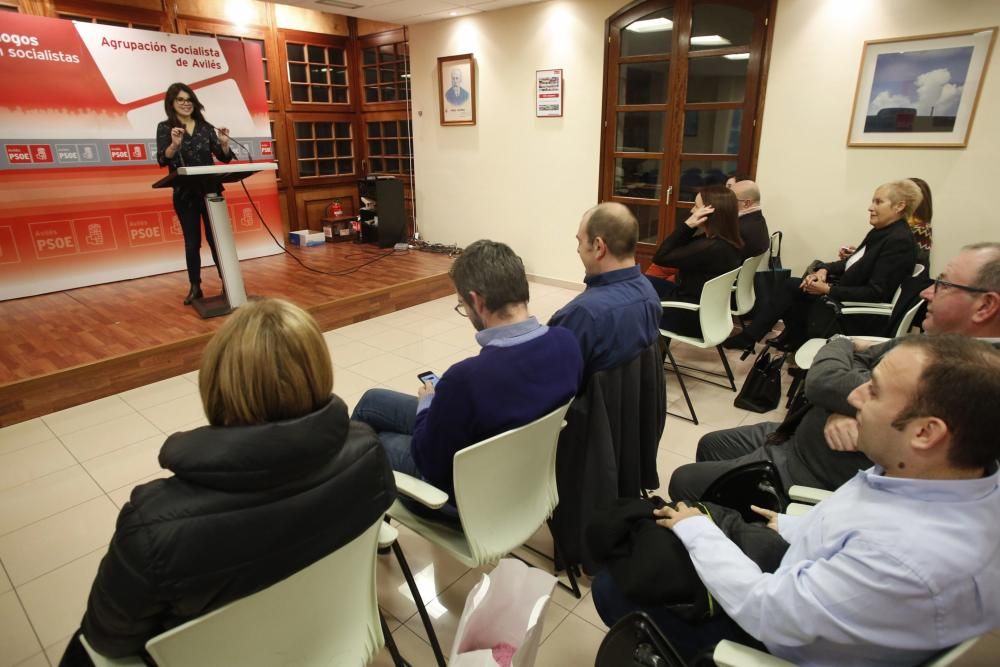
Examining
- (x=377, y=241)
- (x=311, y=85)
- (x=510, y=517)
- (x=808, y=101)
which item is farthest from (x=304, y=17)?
(x=510, y=517)

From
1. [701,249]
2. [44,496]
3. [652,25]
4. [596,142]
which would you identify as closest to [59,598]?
[44,496]

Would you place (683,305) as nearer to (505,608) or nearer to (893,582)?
(505,608)

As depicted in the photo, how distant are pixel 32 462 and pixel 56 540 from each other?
810 millimetres

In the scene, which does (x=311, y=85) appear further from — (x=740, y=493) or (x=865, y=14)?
(x=740, y=493)

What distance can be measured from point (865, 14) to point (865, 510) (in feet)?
13.9

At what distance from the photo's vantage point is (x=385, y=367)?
388cm

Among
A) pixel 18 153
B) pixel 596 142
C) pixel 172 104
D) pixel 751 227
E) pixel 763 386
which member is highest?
pixel 172 104

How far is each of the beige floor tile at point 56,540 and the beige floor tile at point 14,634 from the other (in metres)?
0.11

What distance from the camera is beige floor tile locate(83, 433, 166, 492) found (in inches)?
103

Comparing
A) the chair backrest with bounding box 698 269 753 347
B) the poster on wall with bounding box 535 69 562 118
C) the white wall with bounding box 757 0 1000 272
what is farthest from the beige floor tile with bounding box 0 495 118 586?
the poster on wall with bounding box 535 69 562 118

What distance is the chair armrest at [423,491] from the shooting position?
139 centimetres

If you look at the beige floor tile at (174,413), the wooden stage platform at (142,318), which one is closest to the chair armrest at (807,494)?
the beige floor tile at (174,413)

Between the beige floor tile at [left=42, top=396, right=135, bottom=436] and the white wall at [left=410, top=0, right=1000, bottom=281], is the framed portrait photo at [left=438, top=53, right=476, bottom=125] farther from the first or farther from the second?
the beige floor tile at [left=42, top=396, right=135, bottom=436]

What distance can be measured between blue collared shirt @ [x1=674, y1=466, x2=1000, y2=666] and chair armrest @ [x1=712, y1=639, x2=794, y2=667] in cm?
3
